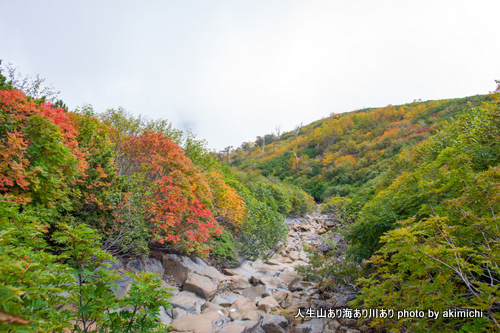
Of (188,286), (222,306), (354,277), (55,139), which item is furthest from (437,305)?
(55,139)

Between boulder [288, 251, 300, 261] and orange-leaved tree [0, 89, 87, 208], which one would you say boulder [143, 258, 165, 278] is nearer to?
orange-leaved tree [0, 89, 87, 208]

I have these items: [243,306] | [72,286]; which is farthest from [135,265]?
[72,286]

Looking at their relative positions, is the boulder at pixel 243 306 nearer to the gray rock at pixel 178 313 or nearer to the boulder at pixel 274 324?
the boulder at pixel 274 324

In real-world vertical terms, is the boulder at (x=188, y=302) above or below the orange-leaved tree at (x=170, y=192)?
below

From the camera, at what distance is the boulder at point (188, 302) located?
14.4 feet

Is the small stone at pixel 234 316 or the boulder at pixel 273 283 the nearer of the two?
the small stone at pixel 234 316

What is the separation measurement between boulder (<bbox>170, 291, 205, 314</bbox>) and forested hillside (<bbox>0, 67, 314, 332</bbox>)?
2.98 ft

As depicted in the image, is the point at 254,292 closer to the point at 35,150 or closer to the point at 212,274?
the point at 212,274

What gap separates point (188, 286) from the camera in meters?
5.04

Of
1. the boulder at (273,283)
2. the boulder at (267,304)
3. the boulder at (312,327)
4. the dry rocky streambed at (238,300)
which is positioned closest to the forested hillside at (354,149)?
the boulder at (273,283)

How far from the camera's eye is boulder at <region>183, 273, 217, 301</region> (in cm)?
495

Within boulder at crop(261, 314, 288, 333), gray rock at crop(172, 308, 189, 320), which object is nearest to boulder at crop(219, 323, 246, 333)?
boulder at crop(261, 314, 288, 333)

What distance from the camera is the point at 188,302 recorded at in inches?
179

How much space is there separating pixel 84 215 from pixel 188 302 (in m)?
2.56
